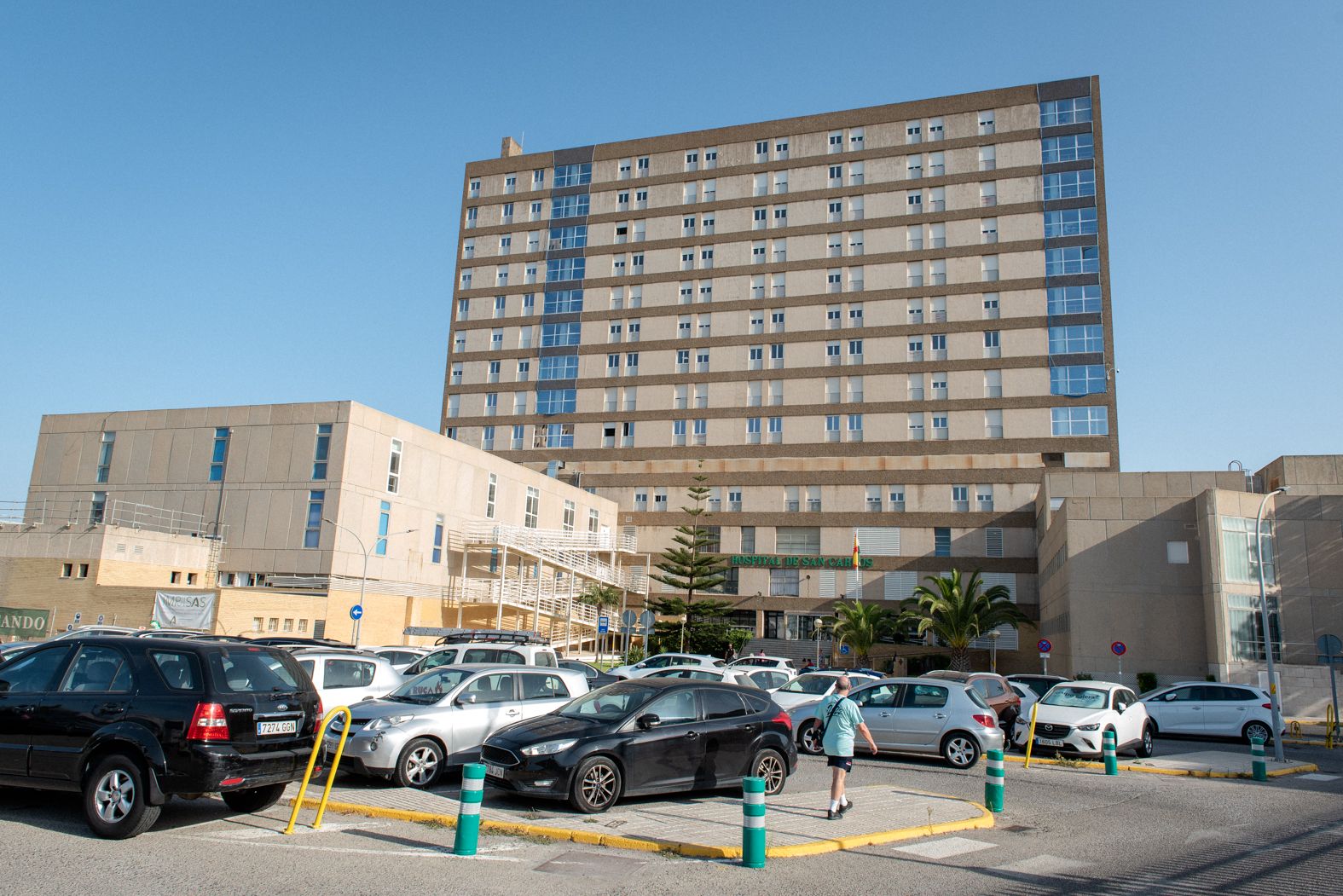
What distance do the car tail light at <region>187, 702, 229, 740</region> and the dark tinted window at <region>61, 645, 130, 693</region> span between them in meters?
0.81

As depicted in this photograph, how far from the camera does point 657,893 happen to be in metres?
7.33

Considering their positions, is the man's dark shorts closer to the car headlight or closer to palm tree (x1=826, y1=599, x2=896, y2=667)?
the car headlight

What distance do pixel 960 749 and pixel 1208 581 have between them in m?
23.3

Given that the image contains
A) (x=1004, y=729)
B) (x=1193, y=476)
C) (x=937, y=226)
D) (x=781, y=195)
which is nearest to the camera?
(x=1004, y=729)

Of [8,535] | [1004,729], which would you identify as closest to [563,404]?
[8,535]

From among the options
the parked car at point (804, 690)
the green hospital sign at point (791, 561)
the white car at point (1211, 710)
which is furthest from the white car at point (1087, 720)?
the green hospital sign at point (791, 561)

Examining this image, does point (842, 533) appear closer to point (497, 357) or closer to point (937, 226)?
point (937, 226)

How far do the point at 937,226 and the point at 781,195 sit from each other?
10.9 m

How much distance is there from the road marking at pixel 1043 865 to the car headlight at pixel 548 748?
173 inches

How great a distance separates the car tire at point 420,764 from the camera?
11273 mm

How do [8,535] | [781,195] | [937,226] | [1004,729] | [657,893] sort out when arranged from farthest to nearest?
[781,195], [937,226], [8,535], [1004,729], [657,893]

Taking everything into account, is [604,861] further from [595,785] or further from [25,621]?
[25,621]

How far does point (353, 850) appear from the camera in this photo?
27.0ft

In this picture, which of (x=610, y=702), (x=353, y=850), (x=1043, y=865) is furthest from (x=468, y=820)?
(x=1043, y=865)
